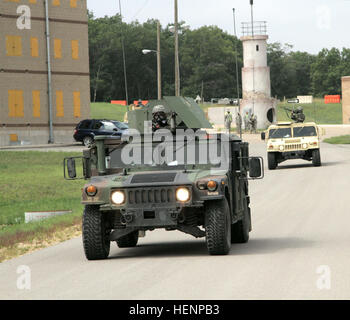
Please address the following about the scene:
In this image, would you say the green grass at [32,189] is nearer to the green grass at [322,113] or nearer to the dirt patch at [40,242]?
the dirt patch at [40,242]

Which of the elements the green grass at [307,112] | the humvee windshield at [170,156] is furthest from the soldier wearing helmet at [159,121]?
the green grass at [307,112]

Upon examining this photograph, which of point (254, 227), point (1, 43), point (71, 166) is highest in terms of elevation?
point (1, 43)

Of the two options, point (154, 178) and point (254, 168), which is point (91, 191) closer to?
point (154, 178)

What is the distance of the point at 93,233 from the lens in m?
12.8

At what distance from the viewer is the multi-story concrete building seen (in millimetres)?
60156

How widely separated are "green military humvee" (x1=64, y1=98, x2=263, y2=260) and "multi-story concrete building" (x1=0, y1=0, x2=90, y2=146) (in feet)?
153

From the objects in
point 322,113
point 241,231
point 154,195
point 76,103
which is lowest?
point 241,231

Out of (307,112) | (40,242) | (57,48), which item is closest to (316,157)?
(40,242)

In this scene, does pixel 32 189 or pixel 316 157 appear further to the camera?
pixel 316 157

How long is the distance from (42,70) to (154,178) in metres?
50.9

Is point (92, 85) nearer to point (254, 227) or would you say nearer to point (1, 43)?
point (1, 43)
